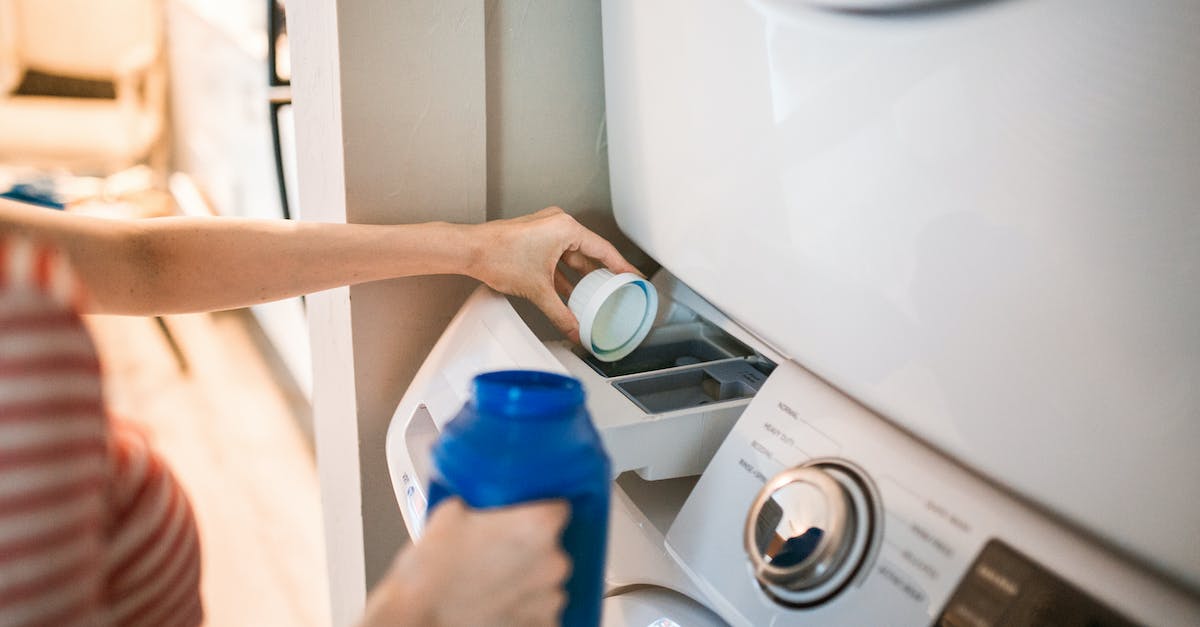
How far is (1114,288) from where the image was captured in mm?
344

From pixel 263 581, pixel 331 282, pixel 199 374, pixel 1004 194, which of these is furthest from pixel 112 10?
pixel 1004 194

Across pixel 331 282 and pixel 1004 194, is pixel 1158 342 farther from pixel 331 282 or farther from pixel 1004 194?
pixel 331 282

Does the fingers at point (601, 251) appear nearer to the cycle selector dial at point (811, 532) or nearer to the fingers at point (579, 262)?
the fingers at point (579, 262)

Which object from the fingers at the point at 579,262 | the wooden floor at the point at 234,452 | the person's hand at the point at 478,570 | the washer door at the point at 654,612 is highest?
the fingers at the point at 579,262

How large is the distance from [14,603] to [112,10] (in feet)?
10.8

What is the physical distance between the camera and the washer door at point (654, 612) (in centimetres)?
51

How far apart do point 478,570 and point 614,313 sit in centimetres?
36

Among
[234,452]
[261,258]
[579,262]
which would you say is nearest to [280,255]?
[261,258]

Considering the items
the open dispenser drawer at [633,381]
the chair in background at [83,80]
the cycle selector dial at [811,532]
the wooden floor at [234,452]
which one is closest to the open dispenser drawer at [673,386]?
the open dispenser drawer at [633,381]

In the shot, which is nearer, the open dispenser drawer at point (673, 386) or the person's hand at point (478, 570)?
the person's hand at point (478, 570)

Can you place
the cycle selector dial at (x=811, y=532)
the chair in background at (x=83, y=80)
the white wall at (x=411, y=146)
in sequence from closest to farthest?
the cycle selector dial at (x=811, y=532) < the white wall at (x=411, y=146) < the chair in background at (x=83, y=80)

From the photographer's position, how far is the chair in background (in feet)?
8.93

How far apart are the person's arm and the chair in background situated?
2553mm

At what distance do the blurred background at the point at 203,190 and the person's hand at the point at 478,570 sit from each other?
55 cm
